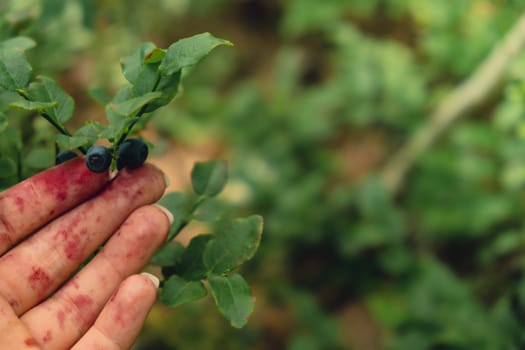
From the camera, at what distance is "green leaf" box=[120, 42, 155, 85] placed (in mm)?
1017

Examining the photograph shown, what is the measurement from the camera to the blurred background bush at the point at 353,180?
2.16 m

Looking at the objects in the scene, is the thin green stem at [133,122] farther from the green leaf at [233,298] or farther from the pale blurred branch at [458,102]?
the pale blurred branch at [458,102]

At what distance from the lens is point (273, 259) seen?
99.8 inches

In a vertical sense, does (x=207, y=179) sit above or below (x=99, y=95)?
below

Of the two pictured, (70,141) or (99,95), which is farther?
(99,95)

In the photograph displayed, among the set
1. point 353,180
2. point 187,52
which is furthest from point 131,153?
point 353,180

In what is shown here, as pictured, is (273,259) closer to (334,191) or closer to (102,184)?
(334,191)

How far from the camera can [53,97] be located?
1.04 m

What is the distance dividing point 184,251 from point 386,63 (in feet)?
5.52

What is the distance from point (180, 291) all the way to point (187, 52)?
0.41 meters

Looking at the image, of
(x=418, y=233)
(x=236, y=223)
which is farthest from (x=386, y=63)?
(x=236, y=223)

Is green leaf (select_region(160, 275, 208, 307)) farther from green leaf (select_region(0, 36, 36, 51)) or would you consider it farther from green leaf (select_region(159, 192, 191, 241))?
green leaf (select_region(0, 36, 36, 51))

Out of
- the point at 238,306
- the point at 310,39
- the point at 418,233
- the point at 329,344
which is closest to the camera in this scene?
the point at 238,306

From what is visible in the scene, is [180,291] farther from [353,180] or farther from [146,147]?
[353,180]
